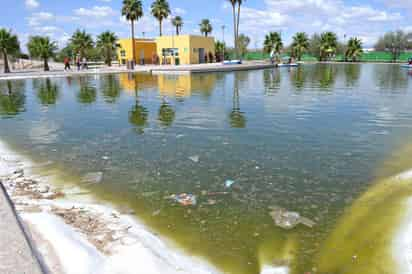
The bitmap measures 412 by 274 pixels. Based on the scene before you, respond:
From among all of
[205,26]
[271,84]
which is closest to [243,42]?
[205,26]

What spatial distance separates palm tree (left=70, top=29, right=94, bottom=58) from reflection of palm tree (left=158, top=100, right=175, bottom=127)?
37.6m

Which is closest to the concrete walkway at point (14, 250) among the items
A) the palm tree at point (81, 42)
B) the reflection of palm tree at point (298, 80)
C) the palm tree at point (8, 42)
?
the reflection of palm tree at point (298, 80)

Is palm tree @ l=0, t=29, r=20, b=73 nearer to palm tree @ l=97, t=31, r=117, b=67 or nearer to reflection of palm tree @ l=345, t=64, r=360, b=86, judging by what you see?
palm tree @ l=97, t=31, r=117, b=67

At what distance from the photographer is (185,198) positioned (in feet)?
20.1

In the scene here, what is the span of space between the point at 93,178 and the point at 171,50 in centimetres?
4925

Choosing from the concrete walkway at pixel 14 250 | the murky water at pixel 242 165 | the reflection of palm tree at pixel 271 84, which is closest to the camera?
the concrete walkway at pixel 14 250

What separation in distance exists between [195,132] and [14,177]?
17.1 ft

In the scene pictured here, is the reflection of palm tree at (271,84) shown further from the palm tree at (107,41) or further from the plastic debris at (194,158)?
the palm tree at (107,41)

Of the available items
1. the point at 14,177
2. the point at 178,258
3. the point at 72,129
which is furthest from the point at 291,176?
the point at 72,129

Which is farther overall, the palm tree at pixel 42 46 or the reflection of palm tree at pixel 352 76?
the palm tree at pixel 42 46

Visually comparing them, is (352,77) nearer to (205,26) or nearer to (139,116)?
(139,116)

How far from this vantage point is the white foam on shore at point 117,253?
12.6 feet

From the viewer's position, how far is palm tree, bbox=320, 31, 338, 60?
6956 centimetres

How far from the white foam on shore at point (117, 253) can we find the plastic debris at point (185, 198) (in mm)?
1000
